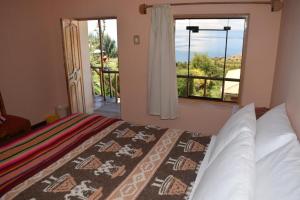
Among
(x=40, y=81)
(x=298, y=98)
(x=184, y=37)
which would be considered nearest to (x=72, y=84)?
(x=40, y=81)

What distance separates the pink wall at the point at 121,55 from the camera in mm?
3107

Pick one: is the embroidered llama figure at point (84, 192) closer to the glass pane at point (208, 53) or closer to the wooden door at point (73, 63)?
the glass pane at point (208, 53)

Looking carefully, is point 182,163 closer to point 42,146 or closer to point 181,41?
point 42,146

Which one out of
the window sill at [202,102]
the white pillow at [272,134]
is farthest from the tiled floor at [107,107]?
the white pillow at [272,134]

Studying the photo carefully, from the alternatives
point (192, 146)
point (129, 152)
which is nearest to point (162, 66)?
point (192, 146)

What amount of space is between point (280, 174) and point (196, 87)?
3.22m

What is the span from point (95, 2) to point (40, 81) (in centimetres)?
172

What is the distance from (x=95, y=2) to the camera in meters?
3.80

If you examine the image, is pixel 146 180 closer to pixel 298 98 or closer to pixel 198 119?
pixel 298 98

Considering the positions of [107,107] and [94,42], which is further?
[94,42]

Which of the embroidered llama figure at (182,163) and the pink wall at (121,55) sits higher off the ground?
the pink wall at (121,55)

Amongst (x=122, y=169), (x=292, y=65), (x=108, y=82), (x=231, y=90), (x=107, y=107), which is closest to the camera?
(x=122, y=169)

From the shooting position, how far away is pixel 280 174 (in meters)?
1.12

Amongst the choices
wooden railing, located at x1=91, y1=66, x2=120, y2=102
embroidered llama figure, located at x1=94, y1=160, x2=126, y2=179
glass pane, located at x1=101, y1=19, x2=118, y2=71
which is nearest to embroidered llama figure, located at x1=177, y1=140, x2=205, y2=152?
embroidered llama figure, located at x1=94, y1=160, x2=126, y2=179
